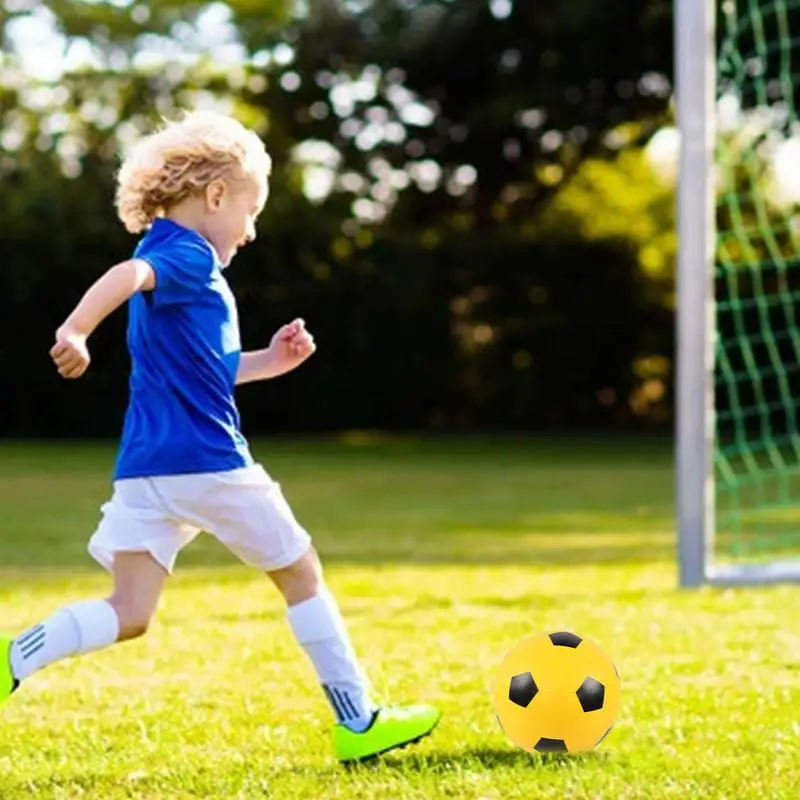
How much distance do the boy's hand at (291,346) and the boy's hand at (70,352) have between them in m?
0.74

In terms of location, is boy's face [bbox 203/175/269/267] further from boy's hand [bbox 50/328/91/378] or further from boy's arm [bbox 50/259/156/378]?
boy's hand [bbox 50/328/91/378]

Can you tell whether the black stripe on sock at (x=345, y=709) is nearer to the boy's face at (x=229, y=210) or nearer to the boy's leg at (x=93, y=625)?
the boy's leg at (x=93, y=625)

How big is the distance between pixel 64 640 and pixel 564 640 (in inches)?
42.4

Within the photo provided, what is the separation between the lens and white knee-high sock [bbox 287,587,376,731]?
3578 millimetres

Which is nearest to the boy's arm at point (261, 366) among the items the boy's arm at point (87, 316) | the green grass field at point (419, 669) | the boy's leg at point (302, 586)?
the boy's leg at point (302, 586)

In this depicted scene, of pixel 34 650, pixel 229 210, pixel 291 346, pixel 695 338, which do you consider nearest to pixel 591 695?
pixel 291 346

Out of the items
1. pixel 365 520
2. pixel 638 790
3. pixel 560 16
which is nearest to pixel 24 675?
pixel 638 790

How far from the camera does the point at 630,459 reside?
17.5 metres

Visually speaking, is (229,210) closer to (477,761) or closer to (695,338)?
(477,761)

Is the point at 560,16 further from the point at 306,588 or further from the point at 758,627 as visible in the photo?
the point at 306,588

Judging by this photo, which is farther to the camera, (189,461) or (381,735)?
(381,735)

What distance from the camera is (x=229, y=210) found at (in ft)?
12.0

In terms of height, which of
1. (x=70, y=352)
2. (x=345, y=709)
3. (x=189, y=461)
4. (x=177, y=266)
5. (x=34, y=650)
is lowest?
(x=345, y=709)

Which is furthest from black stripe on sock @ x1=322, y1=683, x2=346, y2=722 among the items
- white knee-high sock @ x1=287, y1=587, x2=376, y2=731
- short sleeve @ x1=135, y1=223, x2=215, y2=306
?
short sleeve @ x1=135, y1=223, x2=215, y2=306
